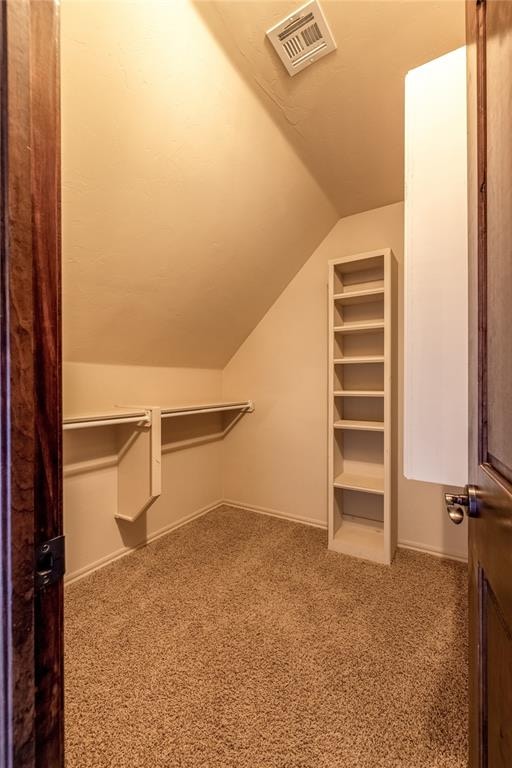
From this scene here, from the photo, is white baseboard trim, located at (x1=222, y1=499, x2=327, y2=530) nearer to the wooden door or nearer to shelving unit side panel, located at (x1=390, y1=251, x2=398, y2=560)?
shelving unit side panel, located at (x1=390, y1=251, x2=398, y2=560)

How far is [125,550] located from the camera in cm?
209

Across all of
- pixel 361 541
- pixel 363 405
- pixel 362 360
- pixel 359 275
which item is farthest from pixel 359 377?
pixel 361 541

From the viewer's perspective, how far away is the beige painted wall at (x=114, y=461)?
1.83m

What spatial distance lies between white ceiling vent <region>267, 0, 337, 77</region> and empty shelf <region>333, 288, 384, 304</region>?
45.3 inches

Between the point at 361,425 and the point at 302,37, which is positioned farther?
the point at 361,425

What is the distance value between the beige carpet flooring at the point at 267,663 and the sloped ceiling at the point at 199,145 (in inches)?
54.1

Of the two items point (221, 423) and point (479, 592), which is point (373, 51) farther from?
point (221, 423)

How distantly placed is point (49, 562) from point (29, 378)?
0.26m

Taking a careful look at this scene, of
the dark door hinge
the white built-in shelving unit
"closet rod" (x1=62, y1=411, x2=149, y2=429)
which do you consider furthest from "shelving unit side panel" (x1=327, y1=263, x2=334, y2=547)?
the dark door hinge

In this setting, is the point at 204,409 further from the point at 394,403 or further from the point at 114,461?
the point at 394,403

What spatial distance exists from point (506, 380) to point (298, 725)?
128cm

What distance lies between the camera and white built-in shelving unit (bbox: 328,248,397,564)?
2.00 meters

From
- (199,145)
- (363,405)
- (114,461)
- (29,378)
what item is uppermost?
(199,145)

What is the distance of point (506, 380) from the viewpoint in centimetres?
47
